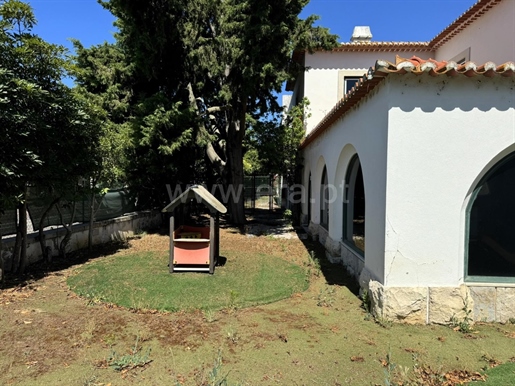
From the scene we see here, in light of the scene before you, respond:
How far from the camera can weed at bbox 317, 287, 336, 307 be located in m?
5.84

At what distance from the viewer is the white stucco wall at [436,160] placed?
187 inches

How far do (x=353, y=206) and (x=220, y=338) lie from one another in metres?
4.94

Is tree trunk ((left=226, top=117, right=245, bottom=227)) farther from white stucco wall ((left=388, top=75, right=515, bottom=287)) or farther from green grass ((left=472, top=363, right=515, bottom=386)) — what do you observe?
green grass ((left=472, top=363, right=515, bottom=386))

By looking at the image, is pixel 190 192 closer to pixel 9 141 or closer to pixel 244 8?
pixel 9 141

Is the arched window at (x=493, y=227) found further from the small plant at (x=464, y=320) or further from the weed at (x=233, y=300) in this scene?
the weed at (x=233, y=300)

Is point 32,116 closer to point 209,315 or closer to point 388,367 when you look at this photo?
point 209,315

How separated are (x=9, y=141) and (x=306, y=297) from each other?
6.23m

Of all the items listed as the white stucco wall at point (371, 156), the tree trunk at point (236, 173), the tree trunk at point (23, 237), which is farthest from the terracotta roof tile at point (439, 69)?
the tree trunk at point (236, 173)

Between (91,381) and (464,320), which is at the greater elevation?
(464,320)

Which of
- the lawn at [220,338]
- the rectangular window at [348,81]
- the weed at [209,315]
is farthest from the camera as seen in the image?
the rectangular window at [348,81]

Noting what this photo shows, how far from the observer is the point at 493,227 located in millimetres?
5070

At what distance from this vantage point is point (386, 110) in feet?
15.9

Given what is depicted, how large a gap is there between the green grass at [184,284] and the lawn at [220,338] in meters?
0.04

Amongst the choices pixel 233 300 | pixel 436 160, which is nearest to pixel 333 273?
pixel 233 300
